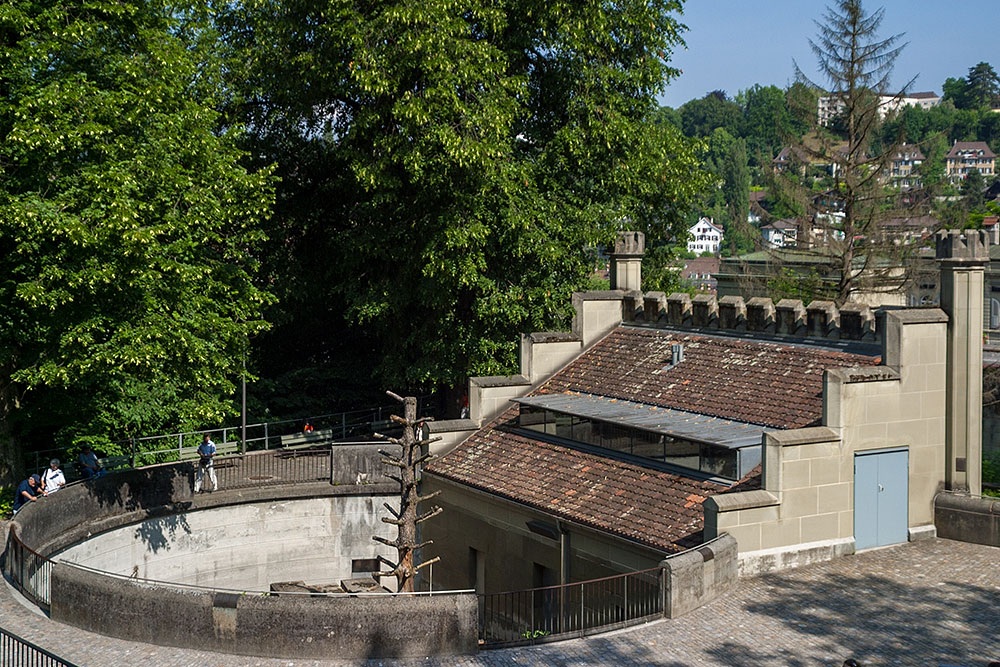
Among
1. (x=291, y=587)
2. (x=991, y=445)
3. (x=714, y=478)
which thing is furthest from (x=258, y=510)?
(x=991, y=445)

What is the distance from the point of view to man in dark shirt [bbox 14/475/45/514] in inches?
1021

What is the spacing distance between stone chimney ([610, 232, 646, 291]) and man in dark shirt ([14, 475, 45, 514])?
51.5 ft

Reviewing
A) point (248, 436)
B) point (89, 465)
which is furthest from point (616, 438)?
point (248, 436)

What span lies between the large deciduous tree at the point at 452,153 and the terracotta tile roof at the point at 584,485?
553 centimetres

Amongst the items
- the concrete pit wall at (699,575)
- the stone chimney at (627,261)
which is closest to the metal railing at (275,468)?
the stone chimney at (627,261)

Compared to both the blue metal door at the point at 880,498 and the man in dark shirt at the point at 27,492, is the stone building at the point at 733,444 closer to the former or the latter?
the blue metal door at the point at 880,498

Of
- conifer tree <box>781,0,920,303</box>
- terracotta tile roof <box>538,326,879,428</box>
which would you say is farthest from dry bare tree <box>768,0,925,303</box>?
terracotta tile roof <box>538,326,879,428</box>

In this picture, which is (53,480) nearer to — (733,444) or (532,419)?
(532,419)

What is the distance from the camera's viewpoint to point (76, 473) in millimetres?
31125

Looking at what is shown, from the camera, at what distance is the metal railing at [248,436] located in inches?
1315

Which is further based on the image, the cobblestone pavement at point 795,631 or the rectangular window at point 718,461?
the rectangular window at point 718,461

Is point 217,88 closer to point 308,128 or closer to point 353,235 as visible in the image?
point 308,128

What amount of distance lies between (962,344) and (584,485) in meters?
8.11

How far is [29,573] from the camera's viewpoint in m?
20.7
